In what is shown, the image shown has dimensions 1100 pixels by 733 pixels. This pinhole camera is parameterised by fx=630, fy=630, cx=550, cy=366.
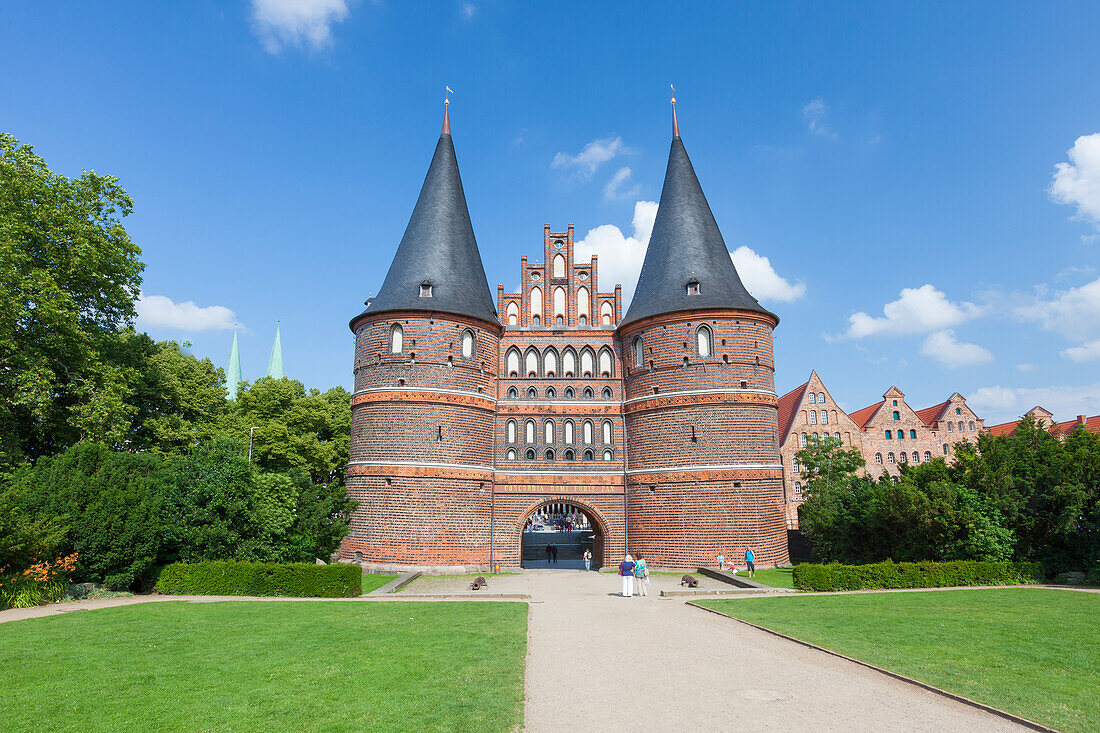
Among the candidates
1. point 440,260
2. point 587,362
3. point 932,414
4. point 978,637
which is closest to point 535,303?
point 587,362

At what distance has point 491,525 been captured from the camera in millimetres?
29312

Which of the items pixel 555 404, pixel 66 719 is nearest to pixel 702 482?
pixel 555 404

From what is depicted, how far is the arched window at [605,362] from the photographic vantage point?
32.0 m

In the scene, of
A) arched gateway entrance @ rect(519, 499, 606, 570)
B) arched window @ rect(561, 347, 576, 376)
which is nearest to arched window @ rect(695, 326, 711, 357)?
arched window @ rect(561, 347, 576, 376)

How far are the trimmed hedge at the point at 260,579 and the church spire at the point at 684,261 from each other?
58.1ft

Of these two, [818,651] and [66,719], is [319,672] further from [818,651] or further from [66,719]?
[818,651]

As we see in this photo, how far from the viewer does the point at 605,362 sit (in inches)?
1260

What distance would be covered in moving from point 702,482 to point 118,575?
2178 centimetres

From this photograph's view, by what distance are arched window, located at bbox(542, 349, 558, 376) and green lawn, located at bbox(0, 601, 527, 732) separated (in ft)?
56.8

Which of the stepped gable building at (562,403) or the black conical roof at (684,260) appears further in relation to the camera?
the black conical roof at (684,260)

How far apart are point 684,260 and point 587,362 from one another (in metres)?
6.95

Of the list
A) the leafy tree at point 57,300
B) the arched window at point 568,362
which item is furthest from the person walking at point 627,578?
the leafy tree at point 57,300

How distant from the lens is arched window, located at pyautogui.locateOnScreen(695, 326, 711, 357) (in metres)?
29.1

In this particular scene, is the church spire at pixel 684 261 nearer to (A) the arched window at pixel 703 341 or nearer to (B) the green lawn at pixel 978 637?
(A) the arched window at pixel 703 341
